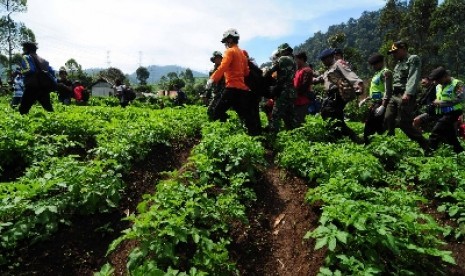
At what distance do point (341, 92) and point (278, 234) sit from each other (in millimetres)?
3817

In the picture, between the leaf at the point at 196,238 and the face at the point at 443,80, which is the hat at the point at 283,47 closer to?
the face at the point at 443,80

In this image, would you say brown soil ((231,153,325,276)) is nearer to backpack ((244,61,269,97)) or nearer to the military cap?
backpack ((244,61,269,97))

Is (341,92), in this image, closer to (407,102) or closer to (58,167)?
(407,102)

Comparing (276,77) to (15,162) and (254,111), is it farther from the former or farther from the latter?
(15,162)

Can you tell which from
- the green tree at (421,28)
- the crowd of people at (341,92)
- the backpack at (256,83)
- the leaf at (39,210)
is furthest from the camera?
the green tree at (421,28)

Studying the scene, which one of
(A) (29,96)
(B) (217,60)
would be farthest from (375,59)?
(A) (29,96)

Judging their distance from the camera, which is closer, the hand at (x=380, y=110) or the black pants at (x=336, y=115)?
the hand at (x=380, y=110)

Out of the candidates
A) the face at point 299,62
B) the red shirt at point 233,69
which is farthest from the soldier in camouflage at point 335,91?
the red shirt at point 233,69

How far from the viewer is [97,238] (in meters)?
4.43

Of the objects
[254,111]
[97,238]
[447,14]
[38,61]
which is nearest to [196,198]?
[97,238]

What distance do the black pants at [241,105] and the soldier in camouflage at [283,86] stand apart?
20.0 inches

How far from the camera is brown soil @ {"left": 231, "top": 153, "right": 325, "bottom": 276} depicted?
4094 millimetres

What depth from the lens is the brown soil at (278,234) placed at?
409 centimetres

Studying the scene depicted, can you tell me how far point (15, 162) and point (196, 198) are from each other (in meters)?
3.46
